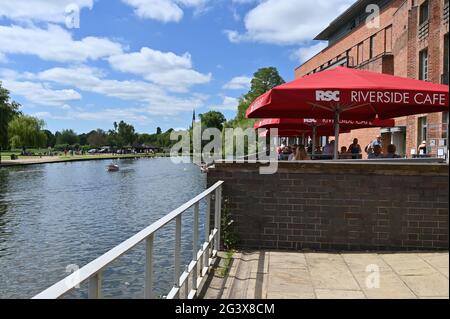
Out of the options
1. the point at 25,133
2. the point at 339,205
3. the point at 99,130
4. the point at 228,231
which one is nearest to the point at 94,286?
the point at 228,231

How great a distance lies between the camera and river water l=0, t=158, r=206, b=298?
990cm

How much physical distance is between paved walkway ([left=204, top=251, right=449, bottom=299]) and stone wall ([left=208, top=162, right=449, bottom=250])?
10.0 inches

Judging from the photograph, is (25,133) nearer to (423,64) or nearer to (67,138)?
(423,64)

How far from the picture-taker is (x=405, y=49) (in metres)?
26.7

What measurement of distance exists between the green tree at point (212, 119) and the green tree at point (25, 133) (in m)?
53.9

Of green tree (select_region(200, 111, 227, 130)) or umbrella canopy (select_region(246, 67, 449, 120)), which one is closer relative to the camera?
umbrella canopy (select_region(246, 67, 449, 120))

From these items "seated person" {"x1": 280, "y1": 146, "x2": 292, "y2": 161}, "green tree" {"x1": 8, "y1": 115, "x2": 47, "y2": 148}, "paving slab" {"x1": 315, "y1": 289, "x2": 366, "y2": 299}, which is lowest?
"paving slab" {"x1": 315, "y1": 289, "x2": 366, "y2": 299}

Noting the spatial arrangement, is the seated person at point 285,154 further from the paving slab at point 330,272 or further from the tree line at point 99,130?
the tree line at point 99,130

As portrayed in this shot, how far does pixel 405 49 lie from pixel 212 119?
108 m

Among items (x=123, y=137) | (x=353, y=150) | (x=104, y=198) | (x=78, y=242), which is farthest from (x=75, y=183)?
(x=123, y=137)

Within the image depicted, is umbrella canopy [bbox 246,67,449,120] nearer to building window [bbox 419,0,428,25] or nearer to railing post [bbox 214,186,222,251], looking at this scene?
railing post [bbox 214,186,222,251]

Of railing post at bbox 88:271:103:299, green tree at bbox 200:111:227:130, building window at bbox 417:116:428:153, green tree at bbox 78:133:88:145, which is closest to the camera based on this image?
railing post at bbox 88:271:103:299

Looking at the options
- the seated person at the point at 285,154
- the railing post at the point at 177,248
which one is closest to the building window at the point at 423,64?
the seated person at the point at 285,154

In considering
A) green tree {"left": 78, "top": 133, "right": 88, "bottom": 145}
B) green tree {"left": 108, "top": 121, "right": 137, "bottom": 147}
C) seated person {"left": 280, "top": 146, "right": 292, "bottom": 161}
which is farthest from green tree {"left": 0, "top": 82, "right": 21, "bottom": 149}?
green tree {"left": 78, "top": 133, "right": 88, "bottom": 145}
